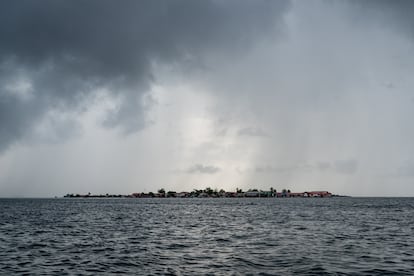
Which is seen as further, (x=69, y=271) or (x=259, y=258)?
(x=259, y=258)

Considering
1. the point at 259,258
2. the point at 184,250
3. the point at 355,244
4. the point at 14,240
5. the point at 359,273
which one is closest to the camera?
the point at 359,273

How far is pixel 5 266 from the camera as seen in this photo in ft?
102

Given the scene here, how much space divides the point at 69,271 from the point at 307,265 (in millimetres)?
18031

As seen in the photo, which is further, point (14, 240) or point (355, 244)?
point (14, 240)

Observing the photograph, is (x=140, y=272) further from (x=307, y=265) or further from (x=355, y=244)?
(x=355, y=244)

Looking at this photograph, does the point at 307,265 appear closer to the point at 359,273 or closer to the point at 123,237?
the point at 359,273

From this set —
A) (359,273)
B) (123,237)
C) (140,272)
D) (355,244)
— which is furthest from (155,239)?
(359,273)

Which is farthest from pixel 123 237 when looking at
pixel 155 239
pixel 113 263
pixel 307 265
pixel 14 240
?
pixel 307 265

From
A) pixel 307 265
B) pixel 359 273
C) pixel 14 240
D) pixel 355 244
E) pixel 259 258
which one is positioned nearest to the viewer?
pixel 359 273

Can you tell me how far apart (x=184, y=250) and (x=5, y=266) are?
1580 cm

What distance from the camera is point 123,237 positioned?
2031 inches

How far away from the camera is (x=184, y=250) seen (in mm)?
39031

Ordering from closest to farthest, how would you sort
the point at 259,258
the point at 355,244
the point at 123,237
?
the point at 259,258 → the point at 355,244 → the point at 123,237

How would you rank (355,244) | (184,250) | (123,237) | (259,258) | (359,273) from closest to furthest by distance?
1. (359,273)
2. (259,258)
3. (184,250)
4. (355,244)
5. (123,237)
